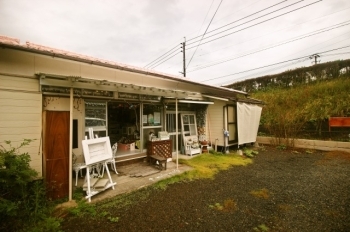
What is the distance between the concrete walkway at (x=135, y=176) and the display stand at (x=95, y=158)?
0.53ft

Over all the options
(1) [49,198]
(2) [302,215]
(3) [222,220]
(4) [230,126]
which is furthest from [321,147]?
(1) [49,198]

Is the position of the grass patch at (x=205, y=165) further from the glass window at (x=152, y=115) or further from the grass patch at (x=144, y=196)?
the glass window at (x=152, y=115)

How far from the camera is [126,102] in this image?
22.9 ft

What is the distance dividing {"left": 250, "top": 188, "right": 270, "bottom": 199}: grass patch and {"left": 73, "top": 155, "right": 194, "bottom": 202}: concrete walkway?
2.59m

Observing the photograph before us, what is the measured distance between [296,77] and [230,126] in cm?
1065

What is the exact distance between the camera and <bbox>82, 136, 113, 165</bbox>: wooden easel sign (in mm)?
4371

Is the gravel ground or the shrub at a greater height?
the shrub

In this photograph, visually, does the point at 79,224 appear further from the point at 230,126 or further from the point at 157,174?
the point at 230,126

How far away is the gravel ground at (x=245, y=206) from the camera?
3250mm

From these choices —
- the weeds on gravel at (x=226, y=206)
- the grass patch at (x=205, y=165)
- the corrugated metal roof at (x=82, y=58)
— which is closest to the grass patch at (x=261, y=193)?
the weeds on gravel at (x=226, y=206)

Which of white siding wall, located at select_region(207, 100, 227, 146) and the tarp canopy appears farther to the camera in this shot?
the tarp canopy

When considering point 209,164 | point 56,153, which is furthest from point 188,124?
point 56,153

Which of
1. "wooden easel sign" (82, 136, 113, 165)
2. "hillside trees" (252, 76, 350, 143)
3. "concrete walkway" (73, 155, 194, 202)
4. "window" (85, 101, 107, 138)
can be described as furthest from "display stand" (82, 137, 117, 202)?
"hillside trees" (252, 76, 350, 143)

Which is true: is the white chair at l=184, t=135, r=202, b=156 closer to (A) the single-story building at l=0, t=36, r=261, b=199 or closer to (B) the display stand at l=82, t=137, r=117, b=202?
(A) the single-story building at l=0, t=36, r=261, b=199
